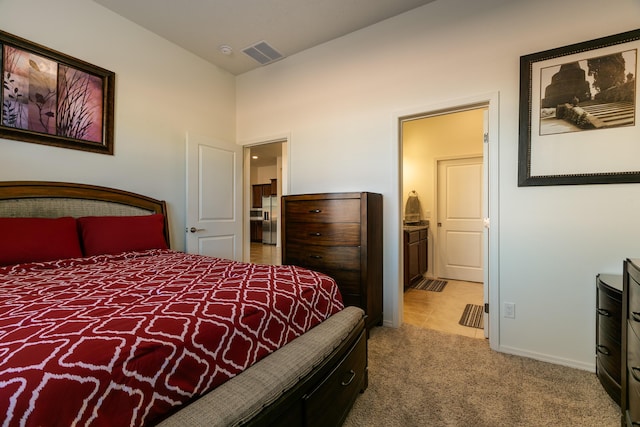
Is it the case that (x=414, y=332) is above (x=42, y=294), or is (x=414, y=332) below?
below

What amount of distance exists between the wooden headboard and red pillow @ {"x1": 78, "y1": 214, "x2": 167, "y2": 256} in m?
0.19

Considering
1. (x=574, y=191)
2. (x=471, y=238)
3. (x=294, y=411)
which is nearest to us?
(x=294, y=411)

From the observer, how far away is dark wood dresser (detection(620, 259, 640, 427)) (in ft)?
3.63

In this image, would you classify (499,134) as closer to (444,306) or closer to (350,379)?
(444,306)

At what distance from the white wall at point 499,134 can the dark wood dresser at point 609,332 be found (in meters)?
0.13

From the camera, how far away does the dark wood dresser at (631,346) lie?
43.6 inches

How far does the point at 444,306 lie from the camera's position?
3.33 m

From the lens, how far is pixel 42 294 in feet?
4.11

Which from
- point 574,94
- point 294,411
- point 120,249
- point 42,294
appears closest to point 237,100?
point 120,249

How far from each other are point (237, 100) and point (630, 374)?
4.29 m

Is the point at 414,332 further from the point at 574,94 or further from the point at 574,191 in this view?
the point at 574,94

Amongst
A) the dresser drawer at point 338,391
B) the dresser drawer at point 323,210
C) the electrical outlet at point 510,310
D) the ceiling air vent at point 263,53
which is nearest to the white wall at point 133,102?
the ceiling air vent at point 263,53

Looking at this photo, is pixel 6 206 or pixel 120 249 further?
pixel 120 249

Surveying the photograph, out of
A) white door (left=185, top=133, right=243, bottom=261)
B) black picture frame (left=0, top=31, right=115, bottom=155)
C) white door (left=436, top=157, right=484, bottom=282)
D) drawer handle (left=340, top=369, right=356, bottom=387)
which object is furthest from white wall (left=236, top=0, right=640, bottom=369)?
white door (left=436, top=157, right=484, bottom=282)
